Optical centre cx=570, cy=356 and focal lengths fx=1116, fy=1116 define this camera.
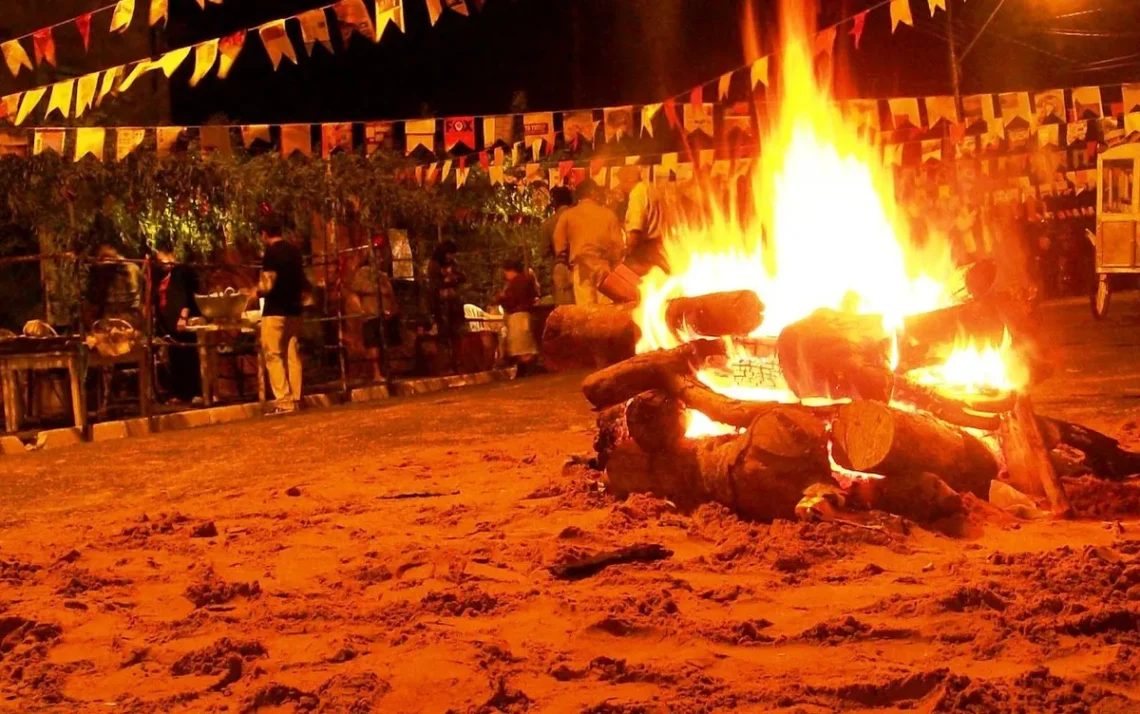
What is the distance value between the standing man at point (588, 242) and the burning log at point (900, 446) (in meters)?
7.99

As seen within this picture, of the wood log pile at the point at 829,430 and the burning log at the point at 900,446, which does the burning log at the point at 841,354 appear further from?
the burning log at the point at 900,446

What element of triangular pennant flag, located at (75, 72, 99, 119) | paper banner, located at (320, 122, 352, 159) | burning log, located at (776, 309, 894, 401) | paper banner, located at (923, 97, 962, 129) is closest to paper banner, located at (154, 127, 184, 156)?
paper banner, located at (320, 122, 352, 159)

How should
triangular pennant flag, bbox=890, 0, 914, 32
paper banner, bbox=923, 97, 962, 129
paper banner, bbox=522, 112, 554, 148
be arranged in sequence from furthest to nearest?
paper banner, bbox=923, 97, 962, 129 < paper banner, bbox=522, 112, 554, 148 < triangular pennant flag, bbox=890, 0, 914, 32

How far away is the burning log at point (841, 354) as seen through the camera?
5574 millimetres

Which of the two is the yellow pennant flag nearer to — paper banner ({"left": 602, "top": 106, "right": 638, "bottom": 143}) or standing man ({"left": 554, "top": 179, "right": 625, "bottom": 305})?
standing man ({"left": 554, "top": 179, "right": 625, "bottom": 305})

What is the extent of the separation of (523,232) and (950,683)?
20826 mm

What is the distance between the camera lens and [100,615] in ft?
14.5

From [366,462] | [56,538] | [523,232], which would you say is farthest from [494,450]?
[523,232]

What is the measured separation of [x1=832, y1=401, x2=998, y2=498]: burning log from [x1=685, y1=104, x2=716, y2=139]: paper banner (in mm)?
13529

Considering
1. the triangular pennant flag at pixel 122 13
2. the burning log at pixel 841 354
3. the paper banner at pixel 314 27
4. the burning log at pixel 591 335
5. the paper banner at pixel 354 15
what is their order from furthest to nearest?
1. the paper banner at pixel 314 27
2. the paper banner at pixel 354 15
3. the triangular pennant flag at pixel 122 13
4. the burning log at pixel 591 335
5. the burning log at pixel 841 354

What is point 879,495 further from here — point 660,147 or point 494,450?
point 660,147

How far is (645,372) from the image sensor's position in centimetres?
598

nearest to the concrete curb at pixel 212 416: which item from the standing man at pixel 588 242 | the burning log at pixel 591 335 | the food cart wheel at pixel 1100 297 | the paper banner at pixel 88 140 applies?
the standing man at pixel 588 242

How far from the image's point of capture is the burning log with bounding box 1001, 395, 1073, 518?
532cm
